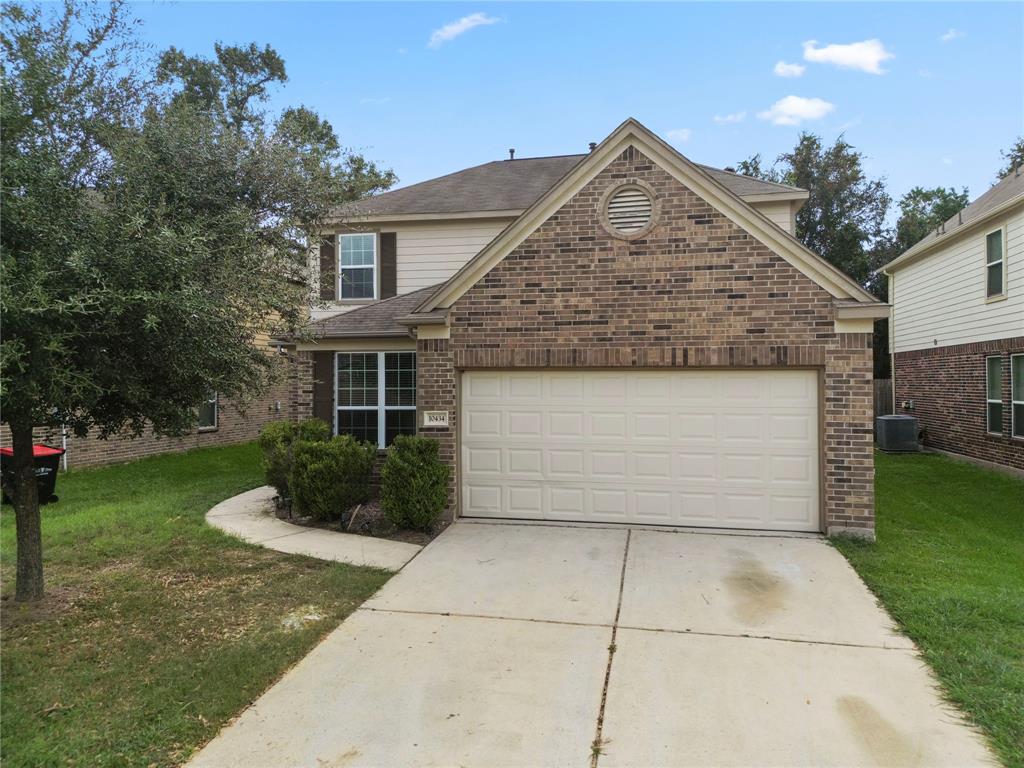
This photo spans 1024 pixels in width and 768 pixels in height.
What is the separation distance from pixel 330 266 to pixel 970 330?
14034 mm

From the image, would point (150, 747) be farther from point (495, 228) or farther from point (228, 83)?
point (228, 83)

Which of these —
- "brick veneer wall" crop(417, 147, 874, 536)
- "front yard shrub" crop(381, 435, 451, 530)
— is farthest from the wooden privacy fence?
"front yard shrub" crop(381, 435, 451, 530)

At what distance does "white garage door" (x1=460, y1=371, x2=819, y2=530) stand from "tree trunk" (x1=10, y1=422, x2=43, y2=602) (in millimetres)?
4690

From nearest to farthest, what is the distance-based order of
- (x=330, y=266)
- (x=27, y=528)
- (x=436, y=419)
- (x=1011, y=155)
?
(x=27, y=528), (x=436, y=419), (x=330, y=266), (x=1011, y=155)

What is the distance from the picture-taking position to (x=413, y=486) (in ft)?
24.0

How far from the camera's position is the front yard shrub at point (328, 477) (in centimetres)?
789

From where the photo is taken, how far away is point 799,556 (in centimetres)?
644

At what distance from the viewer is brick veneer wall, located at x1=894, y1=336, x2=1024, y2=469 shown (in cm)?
1172

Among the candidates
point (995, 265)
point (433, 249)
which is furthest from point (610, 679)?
point (995, 265)

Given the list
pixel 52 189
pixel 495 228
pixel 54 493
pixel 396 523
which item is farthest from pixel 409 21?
pixel 54 493

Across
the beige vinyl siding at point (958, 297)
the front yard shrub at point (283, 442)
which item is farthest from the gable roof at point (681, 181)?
the beige vinyl siding at point (958, 297)

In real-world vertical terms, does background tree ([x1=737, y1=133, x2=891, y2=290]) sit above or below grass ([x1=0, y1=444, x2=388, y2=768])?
above

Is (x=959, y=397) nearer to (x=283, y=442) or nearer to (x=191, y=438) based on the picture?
(x=283, y=442)

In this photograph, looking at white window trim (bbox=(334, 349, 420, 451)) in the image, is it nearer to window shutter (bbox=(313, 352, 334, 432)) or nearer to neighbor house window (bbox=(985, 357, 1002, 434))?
window shutter (bbox=(313, 352, 334, 432))
